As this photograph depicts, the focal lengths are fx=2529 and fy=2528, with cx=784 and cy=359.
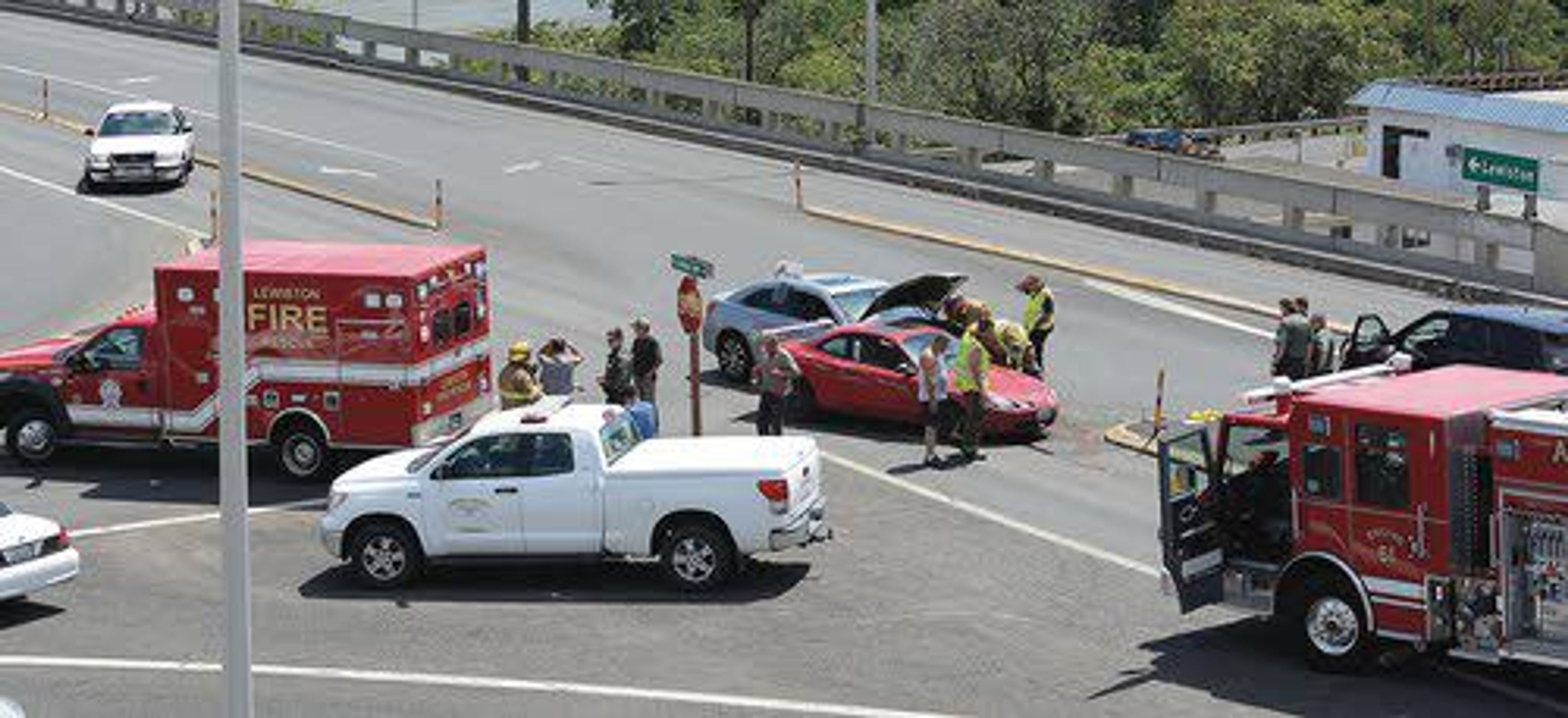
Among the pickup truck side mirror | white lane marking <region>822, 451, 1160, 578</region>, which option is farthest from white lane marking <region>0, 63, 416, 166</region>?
white lane marking <region>822, 451, 1160, 578</region>

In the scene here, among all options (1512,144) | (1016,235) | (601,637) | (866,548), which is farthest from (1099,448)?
(1512,144)

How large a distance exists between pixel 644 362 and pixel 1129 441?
213 inches

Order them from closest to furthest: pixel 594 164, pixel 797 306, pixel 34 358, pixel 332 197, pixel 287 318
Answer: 1. pixel 287 318
2. pixel 34 358
3. pixel 797 306
4. pixel 332 197
5. pixel 594 164

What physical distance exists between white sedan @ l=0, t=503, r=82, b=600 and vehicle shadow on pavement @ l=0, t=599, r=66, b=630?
0.71 feet

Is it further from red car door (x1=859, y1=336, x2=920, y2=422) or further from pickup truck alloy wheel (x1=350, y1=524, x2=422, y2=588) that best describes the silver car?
pickup truck alloy wheel (x1=350, y1=524, x2=422, y2=588)

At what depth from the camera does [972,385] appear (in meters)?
26.7

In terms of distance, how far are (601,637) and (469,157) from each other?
29618mm

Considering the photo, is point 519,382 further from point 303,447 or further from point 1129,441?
point 1129,441

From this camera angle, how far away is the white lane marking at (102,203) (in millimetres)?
42250

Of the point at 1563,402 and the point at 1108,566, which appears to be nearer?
the point at 1563,402

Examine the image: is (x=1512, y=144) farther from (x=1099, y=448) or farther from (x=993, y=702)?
(x=993, y=702)

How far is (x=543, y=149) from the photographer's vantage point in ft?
166

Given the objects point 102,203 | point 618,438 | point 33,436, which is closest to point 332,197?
point 102,203

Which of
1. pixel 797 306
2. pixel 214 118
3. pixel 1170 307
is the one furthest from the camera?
pixel 214 118
